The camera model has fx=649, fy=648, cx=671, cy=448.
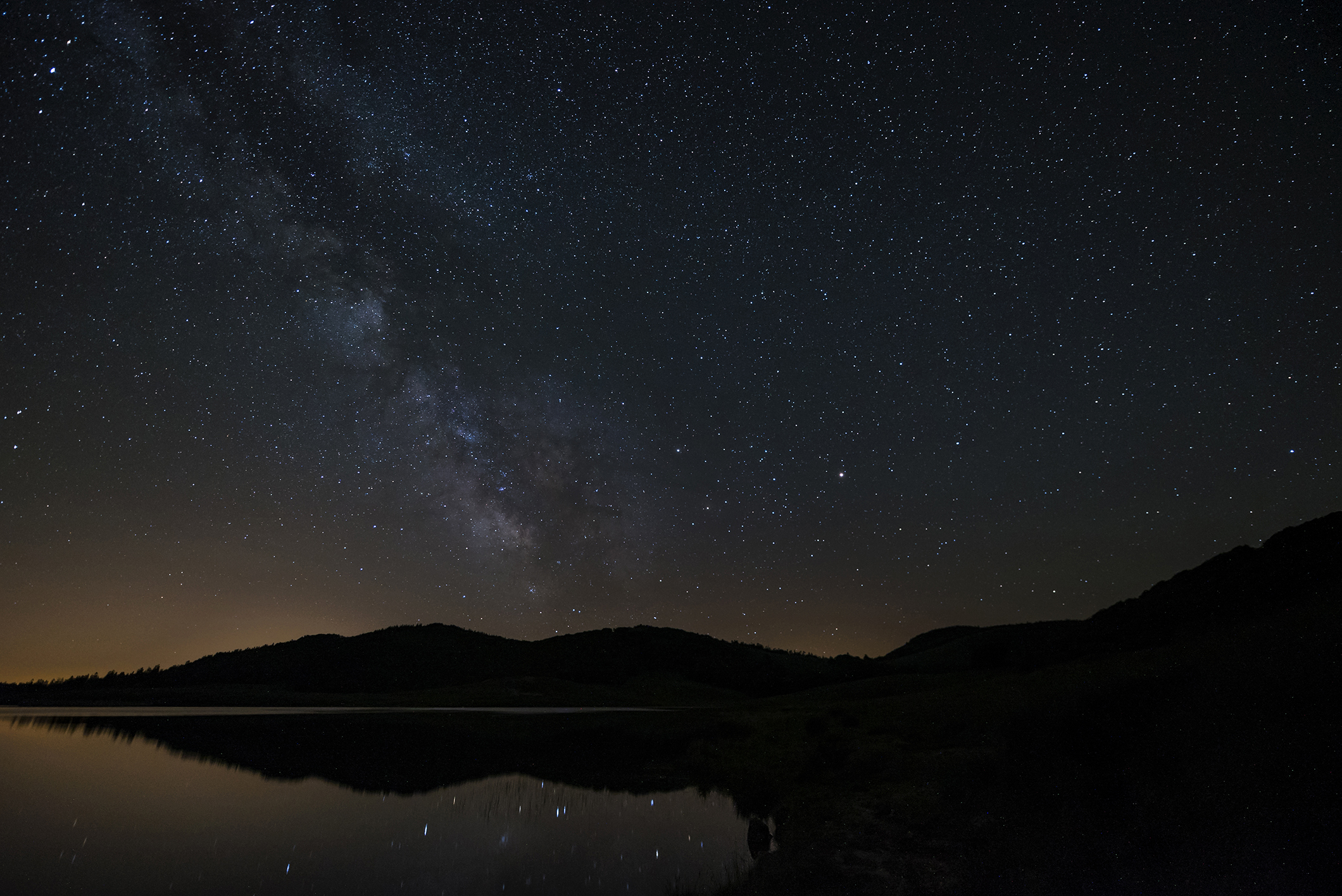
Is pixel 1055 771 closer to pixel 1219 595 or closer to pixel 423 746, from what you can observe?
pixel 423 746

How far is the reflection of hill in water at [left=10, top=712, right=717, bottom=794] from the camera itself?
2434cm

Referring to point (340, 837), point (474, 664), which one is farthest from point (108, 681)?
point (340, 837)

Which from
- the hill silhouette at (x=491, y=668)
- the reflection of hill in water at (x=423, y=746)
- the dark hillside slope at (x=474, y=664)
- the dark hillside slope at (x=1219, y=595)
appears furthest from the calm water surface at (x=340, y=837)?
the dark hillside slope at (x=474, y=664)

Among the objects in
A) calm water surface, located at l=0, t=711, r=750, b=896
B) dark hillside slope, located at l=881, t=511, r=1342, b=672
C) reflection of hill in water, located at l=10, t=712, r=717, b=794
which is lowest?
calm water surface, located at l=0, t=711, r=750, b=896

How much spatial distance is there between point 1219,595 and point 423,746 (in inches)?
1781

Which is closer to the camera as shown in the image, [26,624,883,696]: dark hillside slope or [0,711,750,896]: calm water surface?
[0,711,750,896]: calm water surface

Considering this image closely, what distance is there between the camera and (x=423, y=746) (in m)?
34.7

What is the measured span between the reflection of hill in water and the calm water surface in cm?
202

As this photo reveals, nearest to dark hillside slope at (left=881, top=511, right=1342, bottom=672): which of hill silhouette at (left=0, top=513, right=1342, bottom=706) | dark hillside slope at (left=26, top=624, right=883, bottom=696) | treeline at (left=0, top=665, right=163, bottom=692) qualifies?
hill silhouette at (left=0, top=513, right=1342, bottom=706)

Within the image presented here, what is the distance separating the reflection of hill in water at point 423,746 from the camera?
2434 cm

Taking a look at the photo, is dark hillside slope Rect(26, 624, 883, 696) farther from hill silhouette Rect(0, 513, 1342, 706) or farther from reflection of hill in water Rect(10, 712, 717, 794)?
reflection of hill in water Rect(10, 712, 717, 794)

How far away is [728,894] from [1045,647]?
199 feet

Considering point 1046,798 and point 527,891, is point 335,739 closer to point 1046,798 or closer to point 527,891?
point 527,891

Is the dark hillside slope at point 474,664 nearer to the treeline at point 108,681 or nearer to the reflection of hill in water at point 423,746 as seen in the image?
the treeline at point 108,681
